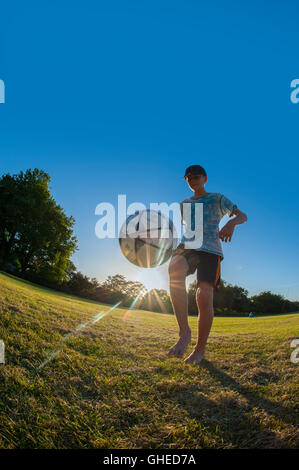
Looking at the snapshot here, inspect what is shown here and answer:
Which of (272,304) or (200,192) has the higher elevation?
(200,192)

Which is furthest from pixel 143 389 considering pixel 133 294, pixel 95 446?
pixel 133 294

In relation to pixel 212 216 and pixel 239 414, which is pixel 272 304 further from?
pixel 239 414

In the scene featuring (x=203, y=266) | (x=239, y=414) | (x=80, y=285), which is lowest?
(x=80, y=285)

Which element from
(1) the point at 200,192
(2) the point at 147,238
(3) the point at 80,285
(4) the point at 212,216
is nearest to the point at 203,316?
(4) the point at 212,216

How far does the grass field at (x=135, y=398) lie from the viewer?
1.22m

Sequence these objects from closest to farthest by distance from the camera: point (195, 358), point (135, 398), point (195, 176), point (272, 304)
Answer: point (135, 398)
point (195, 358)
point (195, 176)
point (272, 304)

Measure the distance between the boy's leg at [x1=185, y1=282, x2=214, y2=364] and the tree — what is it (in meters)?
23.8

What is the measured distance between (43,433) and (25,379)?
606 millimetres

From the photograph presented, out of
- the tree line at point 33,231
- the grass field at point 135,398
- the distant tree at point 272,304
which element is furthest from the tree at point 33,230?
the distant tree at point 272,304

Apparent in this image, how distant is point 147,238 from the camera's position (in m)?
4.88

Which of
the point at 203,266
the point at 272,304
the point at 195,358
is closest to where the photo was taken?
the point at 195,358

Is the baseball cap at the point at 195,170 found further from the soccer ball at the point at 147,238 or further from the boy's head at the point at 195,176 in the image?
the soccer ball at the point at 147,238

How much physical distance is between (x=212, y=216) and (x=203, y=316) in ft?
4.55
